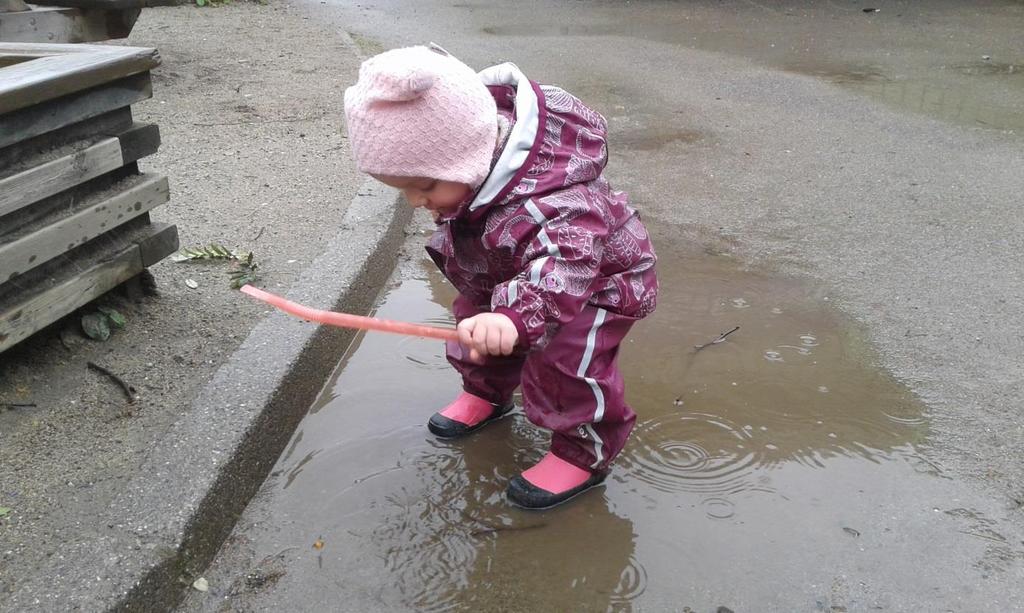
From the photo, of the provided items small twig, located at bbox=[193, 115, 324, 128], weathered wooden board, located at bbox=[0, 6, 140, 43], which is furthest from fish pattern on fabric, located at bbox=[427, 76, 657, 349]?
weathered wooden board, located at bbox=[0, 6, 140, 43]

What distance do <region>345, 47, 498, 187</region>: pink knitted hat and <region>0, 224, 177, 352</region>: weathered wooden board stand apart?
1.14 metres

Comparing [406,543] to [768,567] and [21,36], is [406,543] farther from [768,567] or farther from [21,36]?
[21,36]

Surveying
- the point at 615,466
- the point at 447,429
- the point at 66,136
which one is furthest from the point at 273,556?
the point at 66,136

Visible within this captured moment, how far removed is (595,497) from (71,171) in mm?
1768

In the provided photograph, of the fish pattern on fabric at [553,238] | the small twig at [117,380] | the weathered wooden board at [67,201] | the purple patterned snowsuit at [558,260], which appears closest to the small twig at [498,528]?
the purple patterned snowsuit at [558,260]

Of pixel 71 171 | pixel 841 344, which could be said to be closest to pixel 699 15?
pixel 841 344

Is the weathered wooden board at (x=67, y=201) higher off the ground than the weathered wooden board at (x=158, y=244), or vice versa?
the weathered wooden board at (x=67, y=201)

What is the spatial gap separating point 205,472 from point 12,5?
4.53 m

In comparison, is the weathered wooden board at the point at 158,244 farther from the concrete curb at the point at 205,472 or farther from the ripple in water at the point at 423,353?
the ripple in water at the point at 423,353

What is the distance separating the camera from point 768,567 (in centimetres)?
220

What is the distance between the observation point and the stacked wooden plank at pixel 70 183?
249 centimetres

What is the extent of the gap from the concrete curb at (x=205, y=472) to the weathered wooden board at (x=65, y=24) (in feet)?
10.9

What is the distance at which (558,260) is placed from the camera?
6.65 feet

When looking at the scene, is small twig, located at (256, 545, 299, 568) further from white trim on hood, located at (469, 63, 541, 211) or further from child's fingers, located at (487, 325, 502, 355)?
white trim on hood, located at (469, 63, 541, 211)
